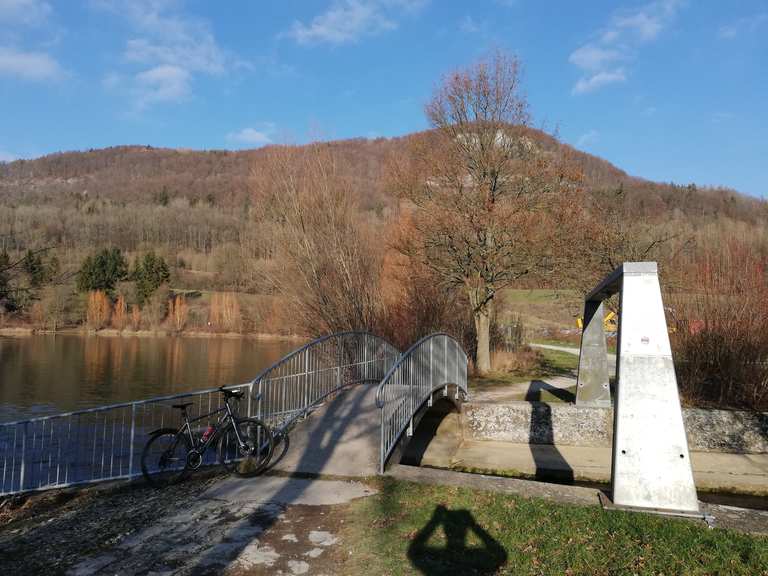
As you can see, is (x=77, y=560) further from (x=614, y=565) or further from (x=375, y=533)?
(x=614, y=565)

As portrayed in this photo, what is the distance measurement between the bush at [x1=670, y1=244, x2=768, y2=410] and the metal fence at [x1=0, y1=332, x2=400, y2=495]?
8.20m

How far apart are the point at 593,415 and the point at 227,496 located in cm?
1026

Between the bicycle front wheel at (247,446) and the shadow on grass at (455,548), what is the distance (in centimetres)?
268

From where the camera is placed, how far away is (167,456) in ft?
24.3

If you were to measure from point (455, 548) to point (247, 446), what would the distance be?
3.37m

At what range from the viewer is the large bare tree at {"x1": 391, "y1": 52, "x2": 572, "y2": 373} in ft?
60.4

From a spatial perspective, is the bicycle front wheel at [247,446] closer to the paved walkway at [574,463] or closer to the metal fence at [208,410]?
the metal fence at [208,410]

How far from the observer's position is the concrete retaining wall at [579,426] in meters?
13.3

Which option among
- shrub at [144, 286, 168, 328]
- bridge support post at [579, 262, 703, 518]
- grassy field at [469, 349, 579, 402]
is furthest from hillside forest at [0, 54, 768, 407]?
shrub at [144, 286, 168, 328]

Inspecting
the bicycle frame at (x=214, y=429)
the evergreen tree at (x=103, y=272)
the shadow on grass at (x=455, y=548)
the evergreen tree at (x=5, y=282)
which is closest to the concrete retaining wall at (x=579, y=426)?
the bicycle frame at (x=214, y=429)

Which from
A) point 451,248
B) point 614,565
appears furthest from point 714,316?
point 614,565

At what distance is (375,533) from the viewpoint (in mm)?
5523

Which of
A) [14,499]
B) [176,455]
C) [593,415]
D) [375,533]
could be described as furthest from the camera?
[593,415]

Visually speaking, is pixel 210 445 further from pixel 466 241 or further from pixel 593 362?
pixel 466 241
